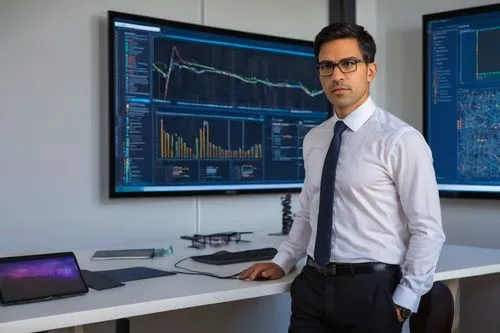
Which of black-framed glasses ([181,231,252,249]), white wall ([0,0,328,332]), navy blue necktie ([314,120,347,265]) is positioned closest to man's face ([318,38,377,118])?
navy blue necktie ([314,120,347,265])

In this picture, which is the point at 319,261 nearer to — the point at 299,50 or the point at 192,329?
the point at 192,329

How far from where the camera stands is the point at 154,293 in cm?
174

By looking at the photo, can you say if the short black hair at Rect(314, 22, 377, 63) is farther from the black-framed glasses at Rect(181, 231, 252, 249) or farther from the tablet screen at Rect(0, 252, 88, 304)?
the black-framed glasses at Rect(181, 231, 252, 249)

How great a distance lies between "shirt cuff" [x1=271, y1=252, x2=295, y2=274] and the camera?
80.4 inches

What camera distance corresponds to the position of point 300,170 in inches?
150

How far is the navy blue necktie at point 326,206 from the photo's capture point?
180cm

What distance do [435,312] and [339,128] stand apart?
1.97 ft

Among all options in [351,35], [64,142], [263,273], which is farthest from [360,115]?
[64,142]

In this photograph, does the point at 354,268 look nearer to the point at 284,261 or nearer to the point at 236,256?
the point at 284,261

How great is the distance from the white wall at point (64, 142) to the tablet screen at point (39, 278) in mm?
916

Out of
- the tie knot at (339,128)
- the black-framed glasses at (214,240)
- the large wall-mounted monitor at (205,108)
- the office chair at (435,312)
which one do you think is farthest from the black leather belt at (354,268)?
the large wall-mounted monitor at (205,108)

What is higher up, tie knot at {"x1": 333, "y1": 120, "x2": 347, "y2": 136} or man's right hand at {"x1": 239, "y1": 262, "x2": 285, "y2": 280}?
tie knot at {"x1": 333, "y1": 120, "x2": 347, "y2": 136}

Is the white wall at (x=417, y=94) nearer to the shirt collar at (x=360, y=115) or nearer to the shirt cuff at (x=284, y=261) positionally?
the shirt cuff at (x=284, y=261)

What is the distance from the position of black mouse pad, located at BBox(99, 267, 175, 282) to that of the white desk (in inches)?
1.6
